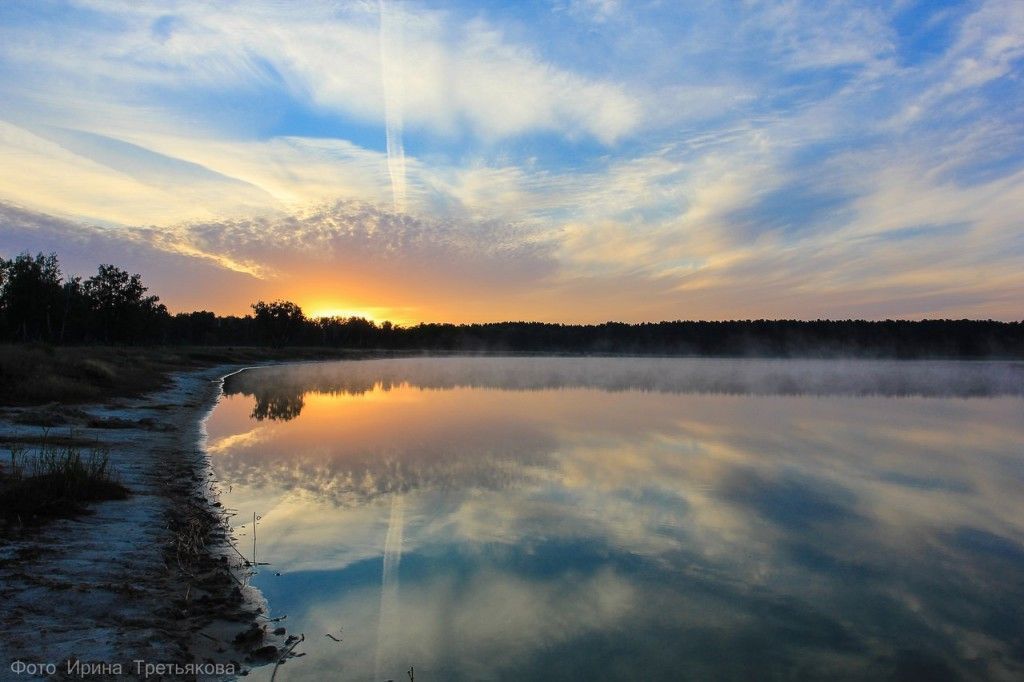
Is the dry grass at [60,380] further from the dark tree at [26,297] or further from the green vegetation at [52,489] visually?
the dark tree at [26,297]

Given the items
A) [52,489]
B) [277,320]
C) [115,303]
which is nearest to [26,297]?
[115,303]

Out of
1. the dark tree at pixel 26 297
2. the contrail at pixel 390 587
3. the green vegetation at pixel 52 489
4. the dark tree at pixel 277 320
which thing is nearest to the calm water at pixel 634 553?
the contrail at pixel 390 587

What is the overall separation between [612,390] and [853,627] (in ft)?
128

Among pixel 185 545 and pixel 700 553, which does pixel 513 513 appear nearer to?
pixel 700 553

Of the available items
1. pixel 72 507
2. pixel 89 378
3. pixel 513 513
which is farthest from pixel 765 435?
pixel 89 378

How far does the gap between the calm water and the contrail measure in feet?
0.14

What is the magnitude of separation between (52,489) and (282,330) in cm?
13140

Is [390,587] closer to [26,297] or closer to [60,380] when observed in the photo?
[60,380]

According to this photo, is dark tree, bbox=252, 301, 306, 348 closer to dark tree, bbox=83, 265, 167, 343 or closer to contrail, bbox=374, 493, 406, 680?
dark tree, bbox=83, 265, 167, 343

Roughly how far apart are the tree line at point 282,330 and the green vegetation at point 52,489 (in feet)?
269

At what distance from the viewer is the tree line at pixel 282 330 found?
77812mm

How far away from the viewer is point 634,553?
9.70 meters

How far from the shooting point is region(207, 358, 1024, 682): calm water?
661cm

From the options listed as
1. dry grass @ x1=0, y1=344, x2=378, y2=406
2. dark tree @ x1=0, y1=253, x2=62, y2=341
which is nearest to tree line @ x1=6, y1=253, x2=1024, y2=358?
dark tree @ x1=0, y1=253, x2=62, y2=341
